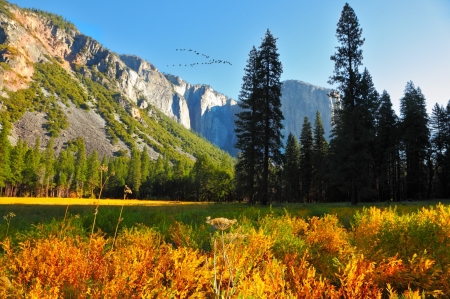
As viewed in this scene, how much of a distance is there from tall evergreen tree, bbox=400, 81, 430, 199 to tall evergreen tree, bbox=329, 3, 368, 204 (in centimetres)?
1865

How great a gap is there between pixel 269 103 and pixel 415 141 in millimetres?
25175

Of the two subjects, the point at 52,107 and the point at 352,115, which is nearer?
the point at 352,115

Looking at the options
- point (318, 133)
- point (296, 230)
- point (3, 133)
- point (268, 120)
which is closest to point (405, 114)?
point (318, 133)

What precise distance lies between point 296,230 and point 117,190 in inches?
3574

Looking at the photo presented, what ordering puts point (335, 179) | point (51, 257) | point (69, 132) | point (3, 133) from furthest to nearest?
point (69, 132)
point (3, 133)
point (335, 179)
point (51, 257)

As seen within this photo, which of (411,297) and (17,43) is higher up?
(17,43)

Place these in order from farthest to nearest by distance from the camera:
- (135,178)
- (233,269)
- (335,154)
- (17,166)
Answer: (135,178) < (17,166) < (335,154) < (233,269)

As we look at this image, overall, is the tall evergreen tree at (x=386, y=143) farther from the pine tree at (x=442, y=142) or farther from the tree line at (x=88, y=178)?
the tree line at (x=88, y=178)

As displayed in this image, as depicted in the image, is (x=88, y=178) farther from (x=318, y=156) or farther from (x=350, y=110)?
(x=350, y=110)

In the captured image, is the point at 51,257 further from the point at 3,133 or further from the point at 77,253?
the point at 3,133

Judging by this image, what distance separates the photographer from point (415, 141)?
35062 mm

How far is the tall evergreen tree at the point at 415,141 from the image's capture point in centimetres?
3466

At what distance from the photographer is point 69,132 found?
131750 millimetres

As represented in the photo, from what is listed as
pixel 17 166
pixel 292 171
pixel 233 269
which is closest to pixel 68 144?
pixel 17 166
